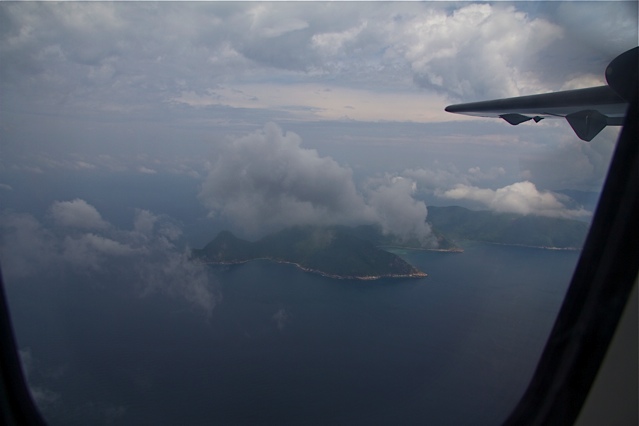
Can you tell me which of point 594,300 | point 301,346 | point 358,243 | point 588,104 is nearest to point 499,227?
point 358,243

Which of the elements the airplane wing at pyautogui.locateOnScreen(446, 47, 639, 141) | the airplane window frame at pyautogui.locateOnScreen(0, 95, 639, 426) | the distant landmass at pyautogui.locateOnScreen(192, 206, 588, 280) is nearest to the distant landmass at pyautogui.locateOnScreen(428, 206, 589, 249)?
the distant landmass at pyautogui.locateOnScreen(192, 206, 588, 280)

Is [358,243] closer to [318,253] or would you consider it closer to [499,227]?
[318,253]

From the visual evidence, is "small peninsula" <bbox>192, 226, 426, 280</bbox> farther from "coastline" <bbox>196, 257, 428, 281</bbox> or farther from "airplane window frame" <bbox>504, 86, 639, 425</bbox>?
"airplane window frame" <bbox>504, 86, 639, 425</bbox>

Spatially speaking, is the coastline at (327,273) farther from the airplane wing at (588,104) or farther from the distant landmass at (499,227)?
the airplane wing at (588,104)

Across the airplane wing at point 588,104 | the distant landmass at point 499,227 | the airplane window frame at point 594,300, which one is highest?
the airplane wing at point 588,104

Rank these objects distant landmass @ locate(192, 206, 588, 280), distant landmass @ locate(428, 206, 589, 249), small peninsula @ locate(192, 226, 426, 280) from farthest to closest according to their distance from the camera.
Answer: small peninsula @ locate(192, 226, 426, 280) < distant landmass @ locate(192, 206, 588, 280) < distant landmass @ locate(428, 206, 589, 249)

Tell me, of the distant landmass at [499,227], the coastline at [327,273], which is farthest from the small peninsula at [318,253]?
the distant landmass at [499,227]
